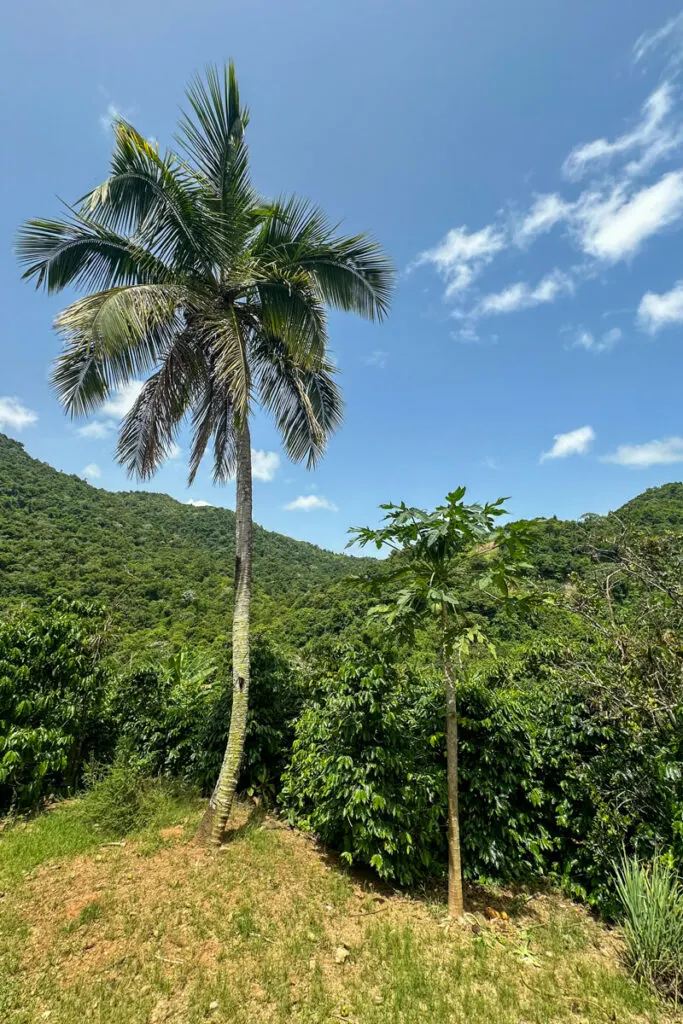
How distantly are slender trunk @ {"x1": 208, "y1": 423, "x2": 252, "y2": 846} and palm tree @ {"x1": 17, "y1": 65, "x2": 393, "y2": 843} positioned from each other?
0.01 metres

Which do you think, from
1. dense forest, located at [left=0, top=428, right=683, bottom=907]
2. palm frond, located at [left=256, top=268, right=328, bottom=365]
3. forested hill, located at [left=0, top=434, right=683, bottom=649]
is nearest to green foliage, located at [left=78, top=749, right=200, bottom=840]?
dense forest, located at [left=0, top=428, right=683, bottom=907]

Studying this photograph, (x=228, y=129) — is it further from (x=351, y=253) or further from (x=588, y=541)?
(x=588, y=541)

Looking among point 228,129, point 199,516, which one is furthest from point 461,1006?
point 199,516

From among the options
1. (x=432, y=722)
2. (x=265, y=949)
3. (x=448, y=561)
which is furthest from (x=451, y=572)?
(x=265, y=949)

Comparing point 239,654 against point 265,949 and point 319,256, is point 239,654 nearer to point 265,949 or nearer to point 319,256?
point 265,949

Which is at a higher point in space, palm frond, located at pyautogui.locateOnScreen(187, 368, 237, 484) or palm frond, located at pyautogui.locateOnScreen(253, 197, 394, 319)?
palm frond, located at pyautogui.locateOnScreen(253, 197, 394, 319)

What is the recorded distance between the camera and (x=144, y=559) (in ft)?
107

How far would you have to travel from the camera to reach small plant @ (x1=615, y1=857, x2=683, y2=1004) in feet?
10.8

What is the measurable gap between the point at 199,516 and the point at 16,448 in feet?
63.1

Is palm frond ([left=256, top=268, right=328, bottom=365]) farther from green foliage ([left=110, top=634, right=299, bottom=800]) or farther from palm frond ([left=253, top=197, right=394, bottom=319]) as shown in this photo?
green foliage ([left=110, top=634, right=299, bottom=800])

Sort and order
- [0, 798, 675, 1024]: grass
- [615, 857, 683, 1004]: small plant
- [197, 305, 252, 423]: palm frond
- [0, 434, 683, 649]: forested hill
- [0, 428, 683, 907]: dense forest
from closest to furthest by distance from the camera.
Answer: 1. [0, 798, 675, 1024]: grass
2. [615, 857, 683, 1004]: small plant
3. [0, 428, 683, 907]: dense forest
4. [197, 305, 252, 423]: palm frond
5. [0, 434, 683, 649]: forested hill

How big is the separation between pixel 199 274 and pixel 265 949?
7.64m

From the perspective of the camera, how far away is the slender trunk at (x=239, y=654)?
16.6 feet

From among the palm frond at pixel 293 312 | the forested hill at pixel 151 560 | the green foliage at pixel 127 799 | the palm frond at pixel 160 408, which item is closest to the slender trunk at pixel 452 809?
the green foliage at pixel 127 799
